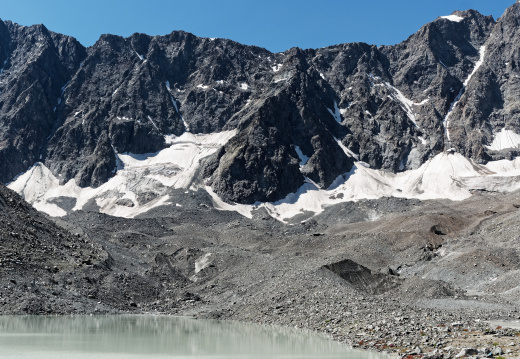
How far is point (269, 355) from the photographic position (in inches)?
1239

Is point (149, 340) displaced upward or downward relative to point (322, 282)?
downward

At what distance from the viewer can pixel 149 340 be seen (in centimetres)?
3762

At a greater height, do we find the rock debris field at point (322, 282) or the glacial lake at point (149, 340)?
the rock debris field at point (322, 282)

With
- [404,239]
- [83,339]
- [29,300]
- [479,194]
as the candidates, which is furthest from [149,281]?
[479,194]

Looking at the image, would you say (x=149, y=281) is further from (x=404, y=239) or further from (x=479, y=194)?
(x=479, y=194)

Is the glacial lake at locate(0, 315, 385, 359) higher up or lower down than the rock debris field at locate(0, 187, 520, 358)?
lower down

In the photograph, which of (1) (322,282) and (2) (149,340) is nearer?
(2) (149,340)

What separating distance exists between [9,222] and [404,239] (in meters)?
68.7

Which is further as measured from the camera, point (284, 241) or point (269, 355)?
point (284, 241)

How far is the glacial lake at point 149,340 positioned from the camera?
3114 cm

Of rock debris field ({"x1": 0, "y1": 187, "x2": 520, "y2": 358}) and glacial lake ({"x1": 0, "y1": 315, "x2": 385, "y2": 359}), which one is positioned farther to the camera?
rock debris field ({"x1": 0, "y1": 187, "x2": 520, "y2": 358})

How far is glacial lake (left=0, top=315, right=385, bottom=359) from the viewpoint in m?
31.1

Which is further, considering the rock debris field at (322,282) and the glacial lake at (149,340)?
the rock debris field at (322,282)

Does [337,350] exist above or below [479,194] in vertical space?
below
